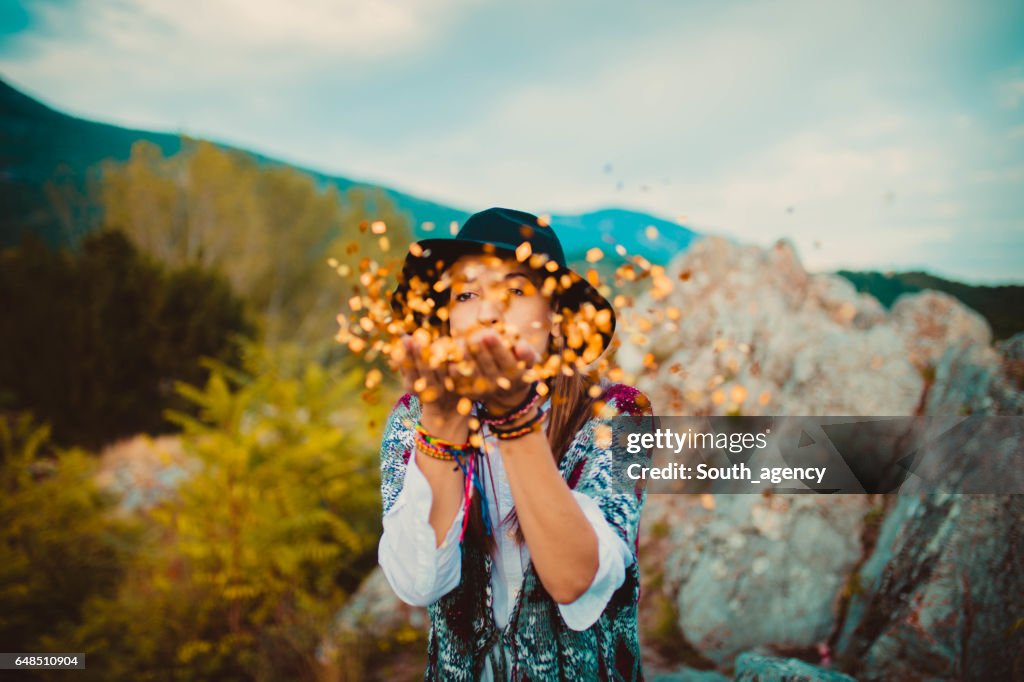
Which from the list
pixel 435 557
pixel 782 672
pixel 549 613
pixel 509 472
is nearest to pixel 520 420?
pixel 509 472

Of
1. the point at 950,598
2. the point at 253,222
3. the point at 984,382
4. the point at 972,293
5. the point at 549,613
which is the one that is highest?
the point at 253,222

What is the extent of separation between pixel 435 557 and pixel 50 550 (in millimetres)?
5778

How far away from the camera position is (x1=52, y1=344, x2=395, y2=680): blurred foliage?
4.46 metres

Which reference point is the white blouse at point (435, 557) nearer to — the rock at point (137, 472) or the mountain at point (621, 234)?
the mountain at point (621, 234)

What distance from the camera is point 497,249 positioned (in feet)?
6.38

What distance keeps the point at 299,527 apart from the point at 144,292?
42.7 feet

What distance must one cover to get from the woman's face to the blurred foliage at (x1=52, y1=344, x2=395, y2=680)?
12.6 ft

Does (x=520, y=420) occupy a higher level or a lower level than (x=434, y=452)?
higher

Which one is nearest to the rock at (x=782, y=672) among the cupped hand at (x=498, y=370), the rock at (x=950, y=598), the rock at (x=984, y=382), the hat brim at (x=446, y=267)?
the rock at (x=950, y=598)

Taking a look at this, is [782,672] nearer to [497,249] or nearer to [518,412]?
[518,412]

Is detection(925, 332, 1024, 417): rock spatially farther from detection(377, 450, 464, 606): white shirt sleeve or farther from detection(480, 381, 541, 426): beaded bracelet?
detection(377, 450, 464, 606): white shirt sleeve

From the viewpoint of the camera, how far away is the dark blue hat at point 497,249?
2008mm

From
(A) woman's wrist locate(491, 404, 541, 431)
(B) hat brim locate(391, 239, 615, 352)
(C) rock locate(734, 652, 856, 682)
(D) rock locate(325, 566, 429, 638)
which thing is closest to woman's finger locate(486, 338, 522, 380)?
(A) woman's wrist locate(491, 404, 541, 431)

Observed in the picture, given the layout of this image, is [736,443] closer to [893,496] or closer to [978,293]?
[893,496]
